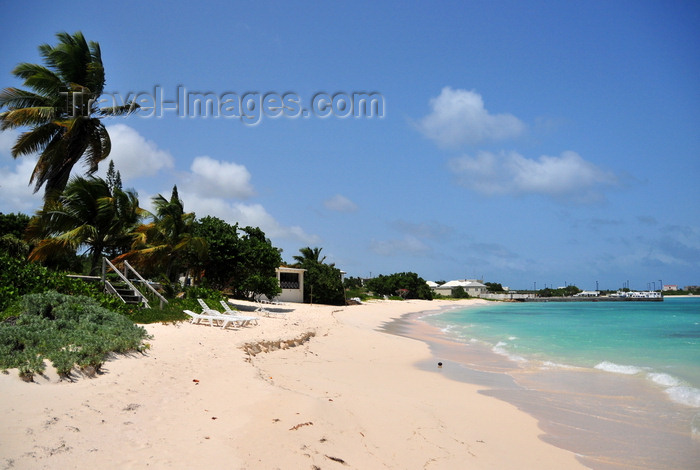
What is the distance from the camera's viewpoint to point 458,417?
7.01m

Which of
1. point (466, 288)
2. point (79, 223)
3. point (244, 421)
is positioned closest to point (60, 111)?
point (79, 223)

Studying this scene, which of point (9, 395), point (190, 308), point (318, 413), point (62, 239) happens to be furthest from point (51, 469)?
point (62, 239)

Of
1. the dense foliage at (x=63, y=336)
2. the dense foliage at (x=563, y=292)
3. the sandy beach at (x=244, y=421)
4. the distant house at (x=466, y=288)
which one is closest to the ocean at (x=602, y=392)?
the sandy beach at (x=244, y=421)

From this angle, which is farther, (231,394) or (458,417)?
(458,417)

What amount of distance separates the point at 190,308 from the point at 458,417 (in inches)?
455

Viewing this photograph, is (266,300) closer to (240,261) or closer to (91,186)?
(240,261)

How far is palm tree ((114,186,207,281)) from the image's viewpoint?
827 inches

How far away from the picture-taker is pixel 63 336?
650 cm

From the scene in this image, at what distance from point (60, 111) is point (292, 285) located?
23.6 m

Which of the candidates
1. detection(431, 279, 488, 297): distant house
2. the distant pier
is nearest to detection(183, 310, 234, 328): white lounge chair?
detection(431, 279, 488, 297): distant house

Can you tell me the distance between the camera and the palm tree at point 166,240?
21016 mm

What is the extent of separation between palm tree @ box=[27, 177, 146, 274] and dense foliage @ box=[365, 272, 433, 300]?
184 feet

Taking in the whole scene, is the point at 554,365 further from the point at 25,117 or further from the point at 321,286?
the point at 321,286

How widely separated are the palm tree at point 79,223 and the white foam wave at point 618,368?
1722 cm
